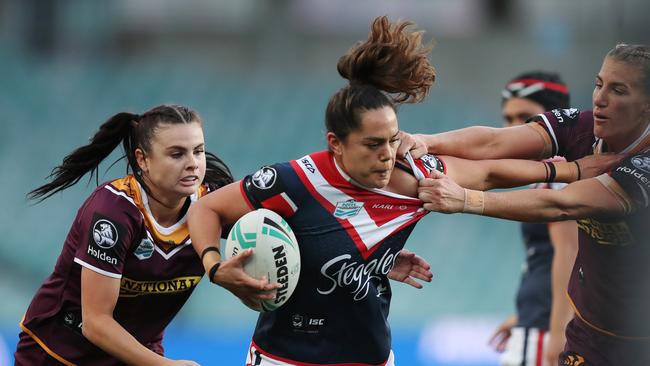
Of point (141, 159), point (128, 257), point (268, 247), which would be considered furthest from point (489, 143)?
point (128, 257)

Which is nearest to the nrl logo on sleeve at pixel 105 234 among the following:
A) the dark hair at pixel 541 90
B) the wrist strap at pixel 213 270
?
the wrist strap at pixel 213 270

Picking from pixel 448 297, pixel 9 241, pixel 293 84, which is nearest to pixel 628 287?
pixel 448 297

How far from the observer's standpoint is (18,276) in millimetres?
12234

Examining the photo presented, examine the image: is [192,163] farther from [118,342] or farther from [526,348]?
[526,348]

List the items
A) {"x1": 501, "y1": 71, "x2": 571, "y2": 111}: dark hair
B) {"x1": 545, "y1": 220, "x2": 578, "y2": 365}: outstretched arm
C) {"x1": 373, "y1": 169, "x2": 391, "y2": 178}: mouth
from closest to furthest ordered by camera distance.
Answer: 1. {"x1": 373, "y1": 169, "x2": 391, "y2": 178}: mouth
2. {"x1": 545, "y1": 220, "x2": 578, "y2": 365}: outstretched arm
3. {"x1": 501, "y1": 71, "x2": 571, "y2": 111}: dark hair

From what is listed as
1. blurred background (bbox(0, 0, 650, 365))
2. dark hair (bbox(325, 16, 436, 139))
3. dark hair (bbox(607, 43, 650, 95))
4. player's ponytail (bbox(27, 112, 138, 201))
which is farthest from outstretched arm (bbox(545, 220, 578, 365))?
blurred background (bbox(0, 0, 650, 365))

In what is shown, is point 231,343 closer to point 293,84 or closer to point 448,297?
point 448,297

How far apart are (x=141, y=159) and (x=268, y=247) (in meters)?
0.92

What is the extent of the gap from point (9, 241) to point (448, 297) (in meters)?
5.23

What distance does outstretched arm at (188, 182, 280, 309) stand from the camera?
4.25 meters

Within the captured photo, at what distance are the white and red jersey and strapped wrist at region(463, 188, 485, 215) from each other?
0.74ft

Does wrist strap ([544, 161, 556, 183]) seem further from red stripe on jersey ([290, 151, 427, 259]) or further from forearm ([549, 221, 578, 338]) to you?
forearm ([549, 221, 578, 338])

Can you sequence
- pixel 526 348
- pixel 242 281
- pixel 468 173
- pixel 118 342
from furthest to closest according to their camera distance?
pixel 526 348 → pixel 468 173 → pixel 118 342 → pixel 242 281

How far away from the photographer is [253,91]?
1591 centimetres
